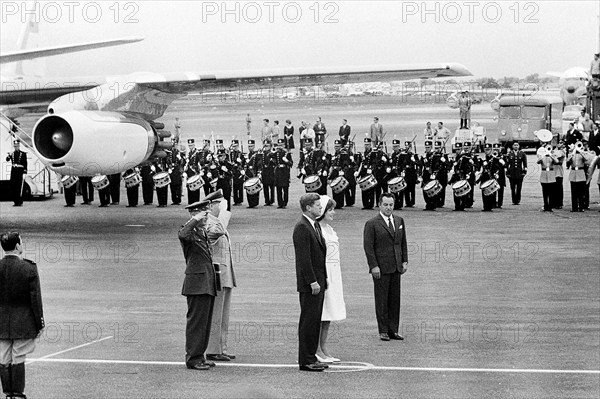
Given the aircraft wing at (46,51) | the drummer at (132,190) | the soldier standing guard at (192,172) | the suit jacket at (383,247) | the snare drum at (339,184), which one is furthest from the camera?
the soldier standing guard at (192,172)

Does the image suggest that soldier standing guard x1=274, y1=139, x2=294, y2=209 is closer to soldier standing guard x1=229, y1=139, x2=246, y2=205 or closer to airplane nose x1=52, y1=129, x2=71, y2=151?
soldier standing guard x1=229, y1=139, x2=246, y2=205

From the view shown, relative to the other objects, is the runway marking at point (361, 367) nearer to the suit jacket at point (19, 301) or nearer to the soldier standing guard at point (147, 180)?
the suit jacket at point (19, 301)

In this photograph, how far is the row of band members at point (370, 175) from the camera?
25188 millimetres

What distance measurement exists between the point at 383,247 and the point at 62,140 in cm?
1070

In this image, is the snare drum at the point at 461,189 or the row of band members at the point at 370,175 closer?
the snare drum at the point at 461,189

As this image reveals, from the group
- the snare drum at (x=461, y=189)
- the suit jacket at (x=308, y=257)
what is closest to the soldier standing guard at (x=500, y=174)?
the snare drum at (x=461, y=189)

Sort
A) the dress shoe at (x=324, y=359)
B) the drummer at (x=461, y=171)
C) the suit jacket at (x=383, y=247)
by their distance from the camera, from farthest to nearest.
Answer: the drummer at (x=461, y=171)
the suit jacket at (x=383, y=247)
the dress shoe at (x=324, y=359)

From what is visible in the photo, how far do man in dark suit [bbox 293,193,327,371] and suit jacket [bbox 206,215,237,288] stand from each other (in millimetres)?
713

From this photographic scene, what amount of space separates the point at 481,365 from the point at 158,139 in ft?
45.5

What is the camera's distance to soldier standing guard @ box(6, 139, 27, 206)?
1014 inches

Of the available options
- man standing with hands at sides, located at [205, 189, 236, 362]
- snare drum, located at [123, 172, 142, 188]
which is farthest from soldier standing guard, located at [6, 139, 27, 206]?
man standing with hands at sides, located at [205, 189, 236, 362]

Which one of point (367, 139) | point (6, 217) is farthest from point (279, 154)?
point (6, 217)

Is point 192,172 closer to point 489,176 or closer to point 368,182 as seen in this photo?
point 368,182

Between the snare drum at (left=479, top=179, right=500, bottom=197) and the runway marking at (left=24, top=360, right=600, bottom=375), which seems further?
the snare drum at (left=479, top=179, right=500, bottom=197)
